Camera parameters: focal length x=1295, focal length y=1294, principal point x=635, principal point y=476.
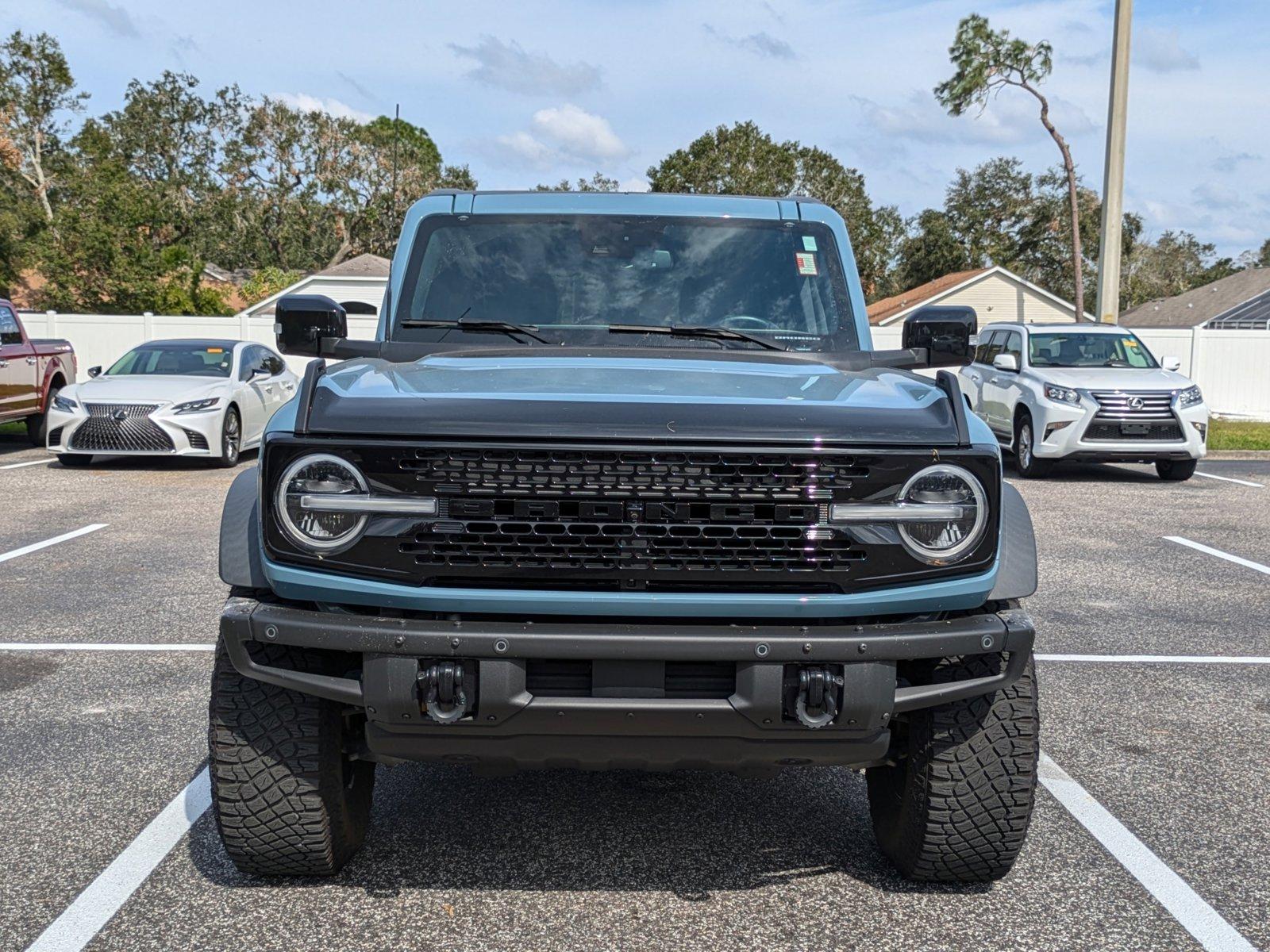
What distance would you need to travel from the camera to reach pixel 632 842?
12.7 feet

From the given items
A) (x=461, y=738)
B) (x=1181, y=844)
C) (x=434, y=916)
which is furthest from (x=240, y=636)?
(x=1181, y=844)

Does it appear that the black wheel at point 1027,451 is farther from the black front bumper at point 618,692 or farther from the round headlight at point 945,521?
the black front bumper at point 618,692

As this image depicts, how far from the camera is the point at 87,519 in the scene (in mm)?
10562

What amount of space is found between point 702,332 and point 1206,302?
6306 centimetres

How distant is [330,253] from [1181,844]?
67.2 meters

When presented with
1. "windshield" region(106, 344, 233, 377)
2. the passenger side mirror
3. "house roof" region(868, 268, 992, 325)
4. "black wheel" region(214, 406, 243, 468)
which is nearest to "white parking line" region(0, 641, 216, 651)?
"black wheel" region(214, 406, 243, 468)

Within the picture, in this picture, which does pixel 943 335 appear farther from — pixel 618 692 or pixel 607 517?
pixel 618 692

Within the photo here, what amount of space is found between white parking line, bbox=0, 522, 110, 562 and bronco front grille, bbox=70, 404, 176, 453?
3886 millimetres

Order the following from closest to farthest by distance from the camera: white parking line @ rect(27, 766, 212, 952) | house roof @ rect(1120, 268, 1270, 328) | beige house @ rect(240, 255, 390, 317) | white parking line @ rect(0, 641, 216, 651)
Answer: white parking line @ rect(27, 766, 212, 952)
white parking line @ rect(0, 641, 216, 651)
beige house @ rect(240, 255, 390, 317)
house roof @ rect(1120, 268, 1270, 328)

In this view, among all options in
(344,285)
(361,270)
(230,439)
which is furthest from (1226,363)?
(361,270)

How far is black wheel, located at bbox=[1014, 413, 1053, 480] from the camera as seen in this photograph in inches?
577

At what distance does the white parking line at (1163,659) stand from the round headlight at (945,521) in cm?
348

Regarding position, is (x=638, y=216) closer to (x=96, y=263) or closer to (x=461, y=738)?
(x=461, y=738)

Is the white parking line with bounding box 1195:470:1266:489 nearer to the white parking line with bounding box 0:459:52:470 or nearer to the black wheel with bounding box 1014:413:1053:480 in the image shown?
the black wheel with bounding box 1014:413:1053:480
